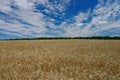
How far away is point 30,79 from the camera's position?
Answer: 4594 millimetres

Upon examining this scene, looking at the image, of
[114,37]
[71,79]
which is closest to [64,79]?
[71,79]

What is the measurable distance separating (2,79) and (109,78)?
10.9 ft

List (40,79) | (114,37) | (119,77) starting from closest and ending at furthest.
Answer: (40,79) < (119,77) < (114,37)

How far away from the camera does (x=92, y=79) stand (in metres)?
4.75

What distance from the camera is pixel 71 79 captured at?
4.65m

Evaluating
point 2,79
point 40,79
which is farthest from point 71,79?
point 2,79

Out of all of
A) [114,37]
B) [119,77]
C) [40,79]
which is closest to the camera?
[40,79]

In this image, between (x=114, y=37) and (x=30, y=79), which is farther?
(x=114, y=37)

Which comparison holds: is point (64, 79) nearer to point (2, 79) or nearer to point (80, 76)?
point (80, 76)

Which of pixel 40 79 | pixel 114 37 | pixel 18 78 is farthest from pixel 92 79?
pixel 114 37

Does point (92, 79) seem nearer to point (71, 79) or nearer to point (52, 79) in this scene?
point (71, 79)

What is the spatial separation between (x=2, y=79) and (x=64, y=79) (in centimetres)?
189

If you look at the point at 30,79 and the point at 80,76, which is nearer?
the point at 30,79

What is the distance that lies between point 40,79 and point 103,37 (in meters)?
56.4
